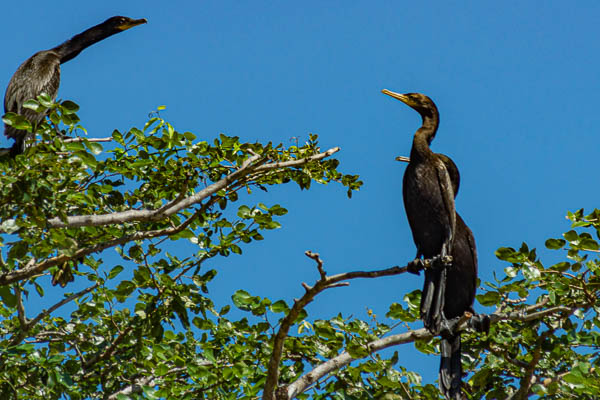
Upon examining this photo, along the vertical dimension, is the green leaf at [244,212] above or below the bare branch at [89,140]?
above

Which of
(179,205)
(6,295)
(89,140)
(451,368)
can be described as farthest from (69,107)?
(451,368)

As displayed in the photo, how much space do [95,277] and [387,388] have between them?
2231 millimetres

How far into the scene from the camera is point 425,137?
5871 millimetres

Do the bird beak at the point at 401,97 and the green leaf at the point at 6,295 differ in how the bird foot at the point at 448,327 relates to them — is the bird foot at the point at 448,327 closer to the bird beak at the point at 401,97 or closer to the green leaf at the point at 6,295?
the bird beak at the point at 401,97

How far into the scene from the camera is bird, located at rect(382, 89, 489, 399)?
16.6 ft

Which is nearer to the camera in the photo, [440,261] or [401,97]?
[440,261]

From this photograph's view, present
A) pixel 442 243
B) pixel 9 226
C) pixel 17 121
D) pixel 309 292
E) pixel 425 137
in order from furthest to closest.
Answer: pixel 425 137
pixel 442 243
pixel 17 121
pixel 9 226
pixel 309 292

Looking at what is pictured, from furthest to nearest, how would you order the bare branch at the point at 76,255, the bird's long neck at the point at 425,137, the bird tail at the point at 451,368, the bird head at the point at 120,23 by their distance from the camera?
the bird head at the point at 120,23 < the bird's long neck at the point at 425,137 < the bird tail at the point at 451,368 < the bare branch at the point at 76,255

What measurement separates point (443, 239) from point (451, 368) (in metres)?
0.88

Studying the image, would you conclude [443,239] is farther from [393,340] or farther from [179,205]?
[179,205]

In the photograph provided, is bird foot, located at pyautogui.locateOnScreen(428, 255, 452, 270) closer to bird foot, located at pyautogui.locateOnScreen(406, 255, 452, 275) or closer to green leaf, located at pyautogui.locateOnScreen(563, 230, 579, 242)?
bird foot, located at pyautogui.locateOnScreen(406, 255, 452, 275)

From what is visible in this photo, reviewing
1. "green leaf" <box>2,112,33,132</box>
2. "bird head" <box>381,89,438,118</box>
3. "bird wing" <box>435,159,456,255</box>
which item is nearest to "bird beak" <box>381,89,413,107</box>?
"bird head" <box>381,89,438,118</box>

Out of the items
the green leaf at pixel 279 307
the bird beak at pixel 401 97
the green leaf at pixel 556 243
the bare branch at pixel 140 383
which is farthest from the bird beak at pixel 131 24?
the green leaf at pixel 556 243

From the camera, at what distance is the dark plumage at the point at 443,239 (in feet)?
16.7
